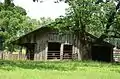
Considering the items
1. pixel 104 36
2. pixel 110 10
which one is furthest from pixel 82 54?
pixel 110 10

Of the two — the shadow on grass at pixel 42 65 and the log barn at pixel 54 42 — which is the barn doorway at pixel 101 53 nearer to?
the log barn at pixel 54 42

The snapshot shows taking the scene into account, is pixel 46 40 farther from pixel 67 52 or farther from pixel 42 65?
pixel 42 65

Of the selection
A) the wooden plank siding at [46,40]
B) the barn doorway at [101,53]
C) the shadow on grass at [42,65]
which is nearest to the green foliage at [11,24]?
the wooden plank siding at [46,40]

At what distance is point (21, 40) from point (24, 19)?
1682 cm

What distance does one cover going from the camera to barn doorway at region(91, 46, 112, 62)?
52.8m

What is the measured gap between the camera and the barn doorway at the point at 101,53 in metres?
52.8

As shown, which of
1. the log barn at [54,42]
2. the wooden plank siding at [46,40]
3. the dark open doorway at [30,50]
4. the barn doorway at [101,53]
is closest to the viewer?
the log barn at [54,42]

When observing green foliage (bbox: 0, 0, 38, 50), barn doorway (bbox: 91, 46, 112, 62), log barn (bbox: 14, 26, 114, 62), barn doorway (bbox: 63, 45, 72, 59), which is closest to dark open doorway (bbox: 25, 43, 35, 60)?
log barn (bbox: 14, 26, 114, 62)

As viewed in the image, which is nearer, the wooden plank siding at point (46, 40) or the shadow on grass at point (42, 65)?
the shadow on grass at point (42, 65)

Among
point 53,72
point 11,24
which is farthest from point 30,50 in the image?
point 53,72

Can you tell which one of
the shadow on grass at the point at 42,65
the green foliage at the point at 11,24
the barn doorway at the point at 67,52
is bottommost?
the shadow on grass at the point at 42,65

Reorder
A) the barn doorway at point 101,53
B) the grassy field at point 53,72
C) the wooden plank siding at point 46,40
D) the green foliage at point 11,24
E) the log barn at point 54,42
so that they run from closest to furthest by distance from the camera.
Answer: the grassy field at point 53,72 < the log barn at point 54,42 < the wooden plank siding at point 46,40 < the barn doorway at point 101,53 < the green foliage at point 11,24

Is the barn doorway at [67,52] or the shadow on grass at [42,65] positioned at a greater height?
the barn doorway at [67,52]

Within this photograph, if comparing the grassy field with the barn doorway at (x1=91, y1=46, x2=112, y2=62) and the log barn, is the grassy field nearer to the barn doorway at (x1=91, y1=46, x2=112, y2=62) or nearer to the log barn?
the log barn
